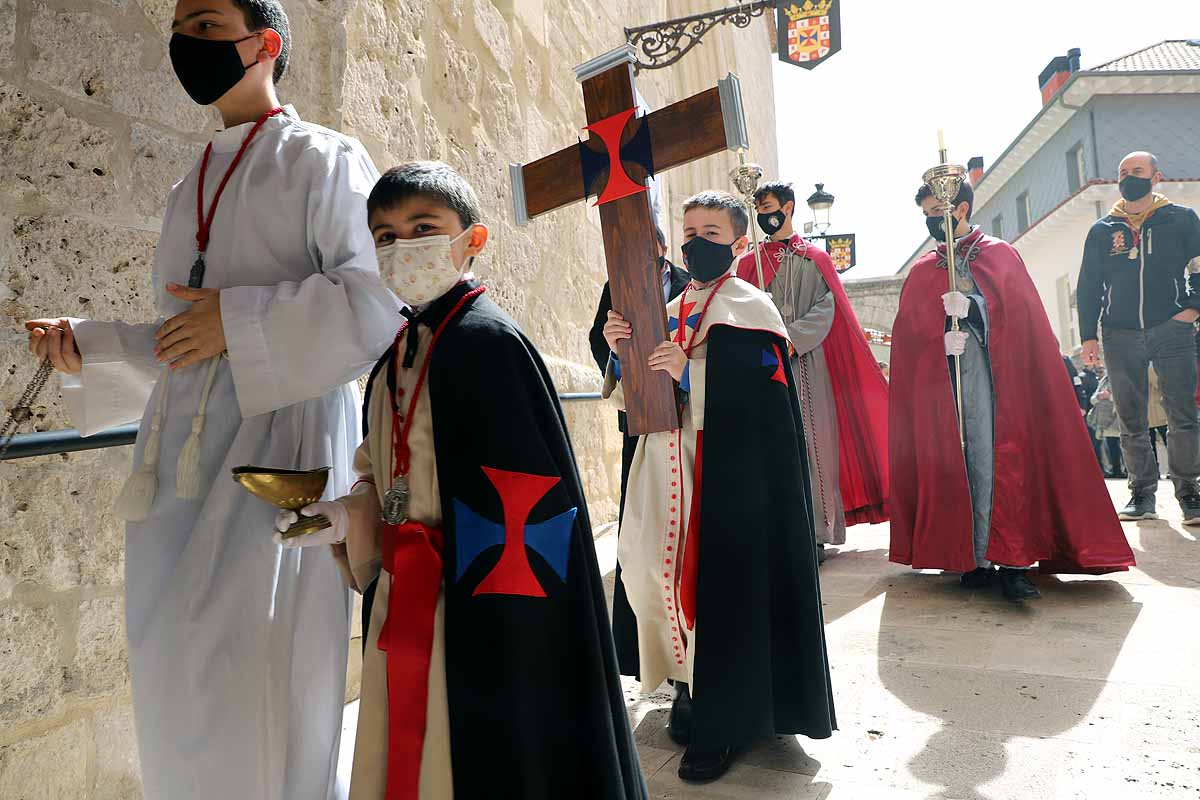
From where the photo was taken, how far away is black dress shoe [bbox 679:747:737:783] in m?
2.23

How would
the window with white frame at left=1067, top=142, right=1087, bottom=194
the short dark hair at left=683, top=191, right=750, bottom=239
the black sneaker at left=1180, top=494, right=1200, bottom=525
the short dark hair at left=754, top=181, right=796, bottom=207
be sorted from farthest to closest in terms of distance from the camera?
the window with white frame at left=1067, top=142, right=1087, bottom=194 < the black sneaker at left=1180, top=494, right=1200, bottom=525 < the short dark hair at left=754, top=181, right=796, bottom=207 < the short dark hair at left=683, top=191, right=750, bottom=239

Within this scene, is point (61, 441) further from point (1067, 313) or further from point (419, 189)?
point (1067, 313)

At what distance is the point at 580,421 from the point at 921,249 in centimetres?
3078

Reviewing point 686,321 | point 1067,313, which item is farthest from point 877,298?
point 686,321

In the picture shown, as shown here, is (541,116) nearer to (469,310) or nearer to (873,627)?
→ (873,627)

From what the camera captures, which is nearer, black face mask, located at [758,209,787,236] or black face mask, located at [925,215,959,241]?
black face mask, located at [925,215,959,241]

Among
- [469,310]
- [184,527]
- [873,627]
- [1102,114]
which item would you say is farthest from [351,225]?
[1102,114]

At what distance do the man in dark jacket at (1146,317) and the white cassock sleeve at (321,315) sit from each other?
16.3 feet

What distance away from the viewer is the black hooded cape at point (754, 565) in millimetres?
2258

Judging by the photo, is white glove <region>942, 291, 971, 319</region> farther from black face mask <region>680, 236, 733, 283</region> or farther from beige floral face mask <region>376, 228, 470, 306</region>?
beige floral face mask <region>376, 228, 470, 306</region>

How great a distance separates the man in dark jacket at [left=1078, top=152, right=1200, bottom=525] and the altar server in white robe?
16.5 ft

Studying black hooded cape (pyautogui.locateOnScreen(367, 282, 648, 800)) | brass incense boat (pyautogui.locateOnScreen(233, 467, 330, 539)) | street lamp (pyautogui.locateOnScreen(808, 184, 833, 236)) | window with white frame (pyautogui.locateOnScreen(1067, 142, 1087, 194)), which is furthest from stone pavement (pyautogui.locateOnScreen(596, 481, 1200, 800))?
window with white frame (pyautogui.locateOnScreen(1067, 142, 1087, 194))

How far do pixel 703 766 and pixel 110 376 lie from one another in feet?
5.61

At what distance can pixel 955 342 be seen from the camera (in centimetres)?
382
